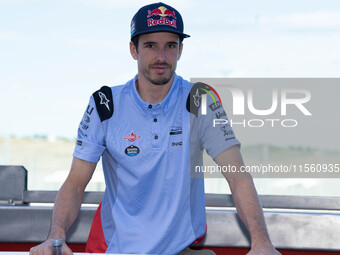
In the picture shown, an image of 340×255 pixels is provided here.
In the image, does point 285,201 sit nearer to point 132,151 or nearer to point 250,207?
point 250,207

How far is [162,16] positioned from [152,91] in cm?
30

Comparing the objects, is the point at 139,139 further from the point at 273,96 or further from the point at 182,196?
the point at 273,96

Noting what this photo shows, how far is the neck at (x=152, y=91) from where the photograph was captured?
7.13 feet

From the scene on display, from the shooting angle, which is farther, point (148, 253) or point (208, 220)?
point (208, 220)

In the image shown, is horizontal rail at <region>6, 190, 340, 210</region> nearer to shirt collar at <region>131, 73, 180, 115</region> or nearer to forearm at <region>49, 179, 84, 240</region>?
forearm at <region>49, 179, 84, 240</region>

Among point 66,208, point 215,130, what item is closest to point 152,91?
point 215,130

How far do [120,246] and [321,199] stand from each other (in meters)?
1.14

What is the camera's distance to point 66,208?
2104mm

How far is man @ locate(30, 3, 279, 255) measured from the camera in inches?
80.7

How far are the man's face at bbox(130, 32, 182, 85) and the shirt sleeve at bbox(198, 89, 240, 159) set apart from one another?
0.69ft

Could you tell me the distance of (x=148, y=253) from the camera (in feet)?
6.75

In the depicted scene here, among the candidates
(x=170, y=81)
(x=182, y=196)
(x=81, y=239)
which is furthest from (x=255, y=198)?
(x=81, y=239)

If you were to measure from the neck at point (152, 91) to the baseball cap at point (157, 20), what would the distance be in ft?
0.64

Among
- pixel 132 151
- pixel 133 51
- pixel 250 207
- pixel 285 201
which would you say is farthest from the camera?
pixel 285 201
